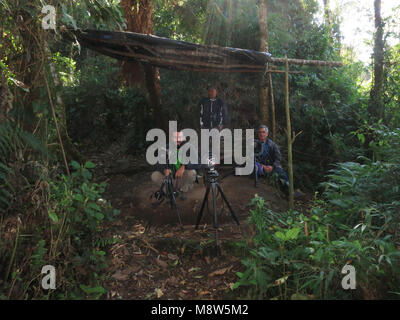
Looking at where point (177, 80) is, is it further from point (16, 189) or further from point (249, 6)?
point (16, 189)

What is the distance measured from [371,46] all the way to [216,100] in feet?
13.1

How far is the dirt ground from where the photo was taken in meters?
3.56

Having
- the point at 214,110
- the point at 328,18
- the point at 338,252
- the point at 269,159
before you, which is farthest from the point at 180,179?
the point at 328,18

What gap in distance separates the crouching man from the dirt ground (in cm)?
31

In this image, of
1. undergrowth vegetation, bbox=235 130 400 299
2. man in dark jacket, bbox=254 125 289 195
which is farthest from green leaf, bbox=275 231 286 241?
man in dark jacket, bbox=254 125 289 195

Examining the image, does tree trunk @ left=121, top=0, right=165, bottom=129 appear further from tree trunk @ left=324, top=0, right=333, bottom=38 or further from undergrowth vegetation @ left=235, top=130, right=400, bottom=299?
tree trunk @ left=324, top=0, right=333, bottom=38

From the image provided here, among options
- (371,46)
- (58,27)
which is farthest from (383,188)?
(371,46)

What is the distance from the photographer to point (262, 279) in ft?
9.67

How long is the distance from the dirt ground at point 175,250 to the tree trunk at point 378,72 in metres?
3.38

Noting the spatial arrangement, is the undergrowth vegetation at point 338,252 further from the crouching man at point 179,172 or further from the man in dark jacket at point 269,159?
the man in dark jacket at point 269,159

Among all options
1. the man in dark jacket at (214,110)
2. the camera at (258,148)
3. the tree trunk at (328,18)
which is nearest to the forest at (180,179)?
the man in dark jacket at (214,110)

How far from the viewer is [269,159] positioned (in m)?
6.98

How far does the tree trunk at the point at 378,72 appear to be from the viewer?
7.08m

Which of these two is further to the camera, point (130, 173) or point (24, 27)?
point (130, 173)
